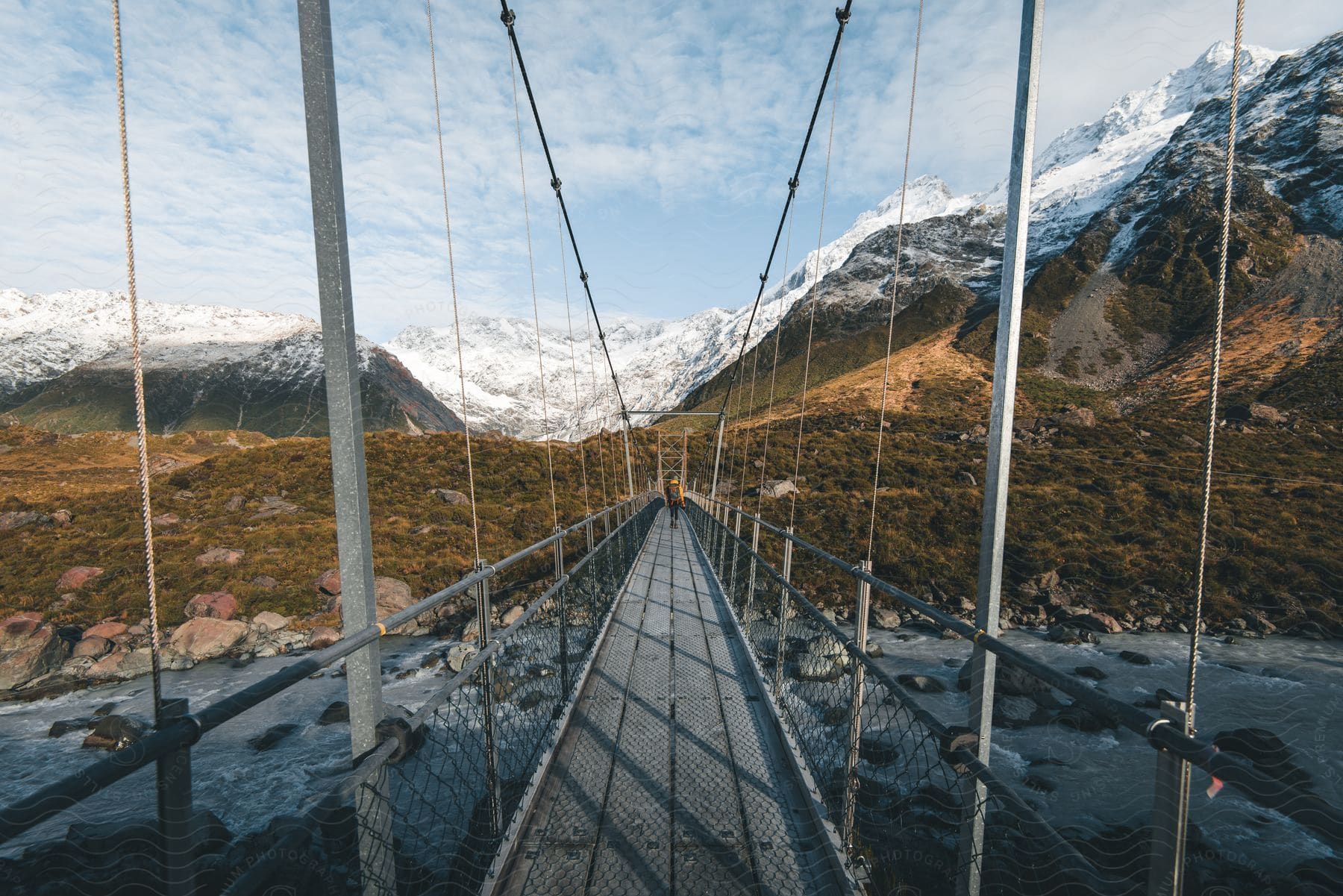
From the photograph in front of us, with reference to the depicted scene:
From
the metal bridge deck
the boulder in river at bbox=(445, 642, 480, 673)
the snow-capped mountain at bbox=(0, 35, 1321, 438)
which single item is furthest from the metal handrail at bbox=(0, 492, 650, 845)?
the snow-capped mountain at bbox=(0, 35, 1321, 438)

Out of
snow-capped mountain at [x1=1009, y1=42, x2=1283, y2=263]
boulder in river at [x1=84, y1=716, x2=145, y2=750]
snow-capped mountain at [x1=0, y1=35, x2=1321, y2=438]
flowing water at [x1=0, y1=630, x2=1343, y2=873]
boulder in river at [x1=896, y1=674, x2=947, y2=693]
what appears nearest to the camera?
flowing water at [x1=0, y1=630, x2=1343, y2=873]

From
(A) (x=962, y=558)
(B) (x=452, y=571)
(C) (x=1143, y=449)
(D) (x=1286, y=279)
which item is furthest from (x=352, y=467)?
(D) (x=1286, y=279)

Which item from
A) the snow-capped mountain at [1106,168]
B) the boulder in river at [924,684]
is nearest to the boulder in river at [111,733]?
the boulder in river at [924,684]

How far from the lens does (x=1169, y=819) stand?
4.36 feet

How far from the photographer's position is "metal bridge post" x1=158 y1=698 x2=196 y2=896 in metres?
1.23

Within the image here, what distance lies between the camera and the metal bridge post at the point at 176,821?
123 centimetres

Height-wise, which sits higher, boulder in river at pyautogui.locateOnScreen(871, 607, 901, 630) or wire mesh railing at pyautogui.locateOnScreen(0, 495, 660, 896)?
wire mesh railing at pyautogui.locateOnScreen(0, 495, 660, 896)

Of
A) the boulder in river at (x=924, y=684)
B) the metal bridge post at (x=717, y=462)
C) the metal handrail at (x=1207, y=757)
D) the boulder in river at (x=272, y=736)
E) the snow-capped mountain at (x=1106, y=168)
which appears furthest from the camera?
the snow-capped mountain at (x=1106, y=168)

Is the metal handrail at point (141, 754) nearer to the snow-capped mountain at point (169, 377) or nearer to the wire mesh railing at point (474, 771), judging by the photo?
the wire mesh railing at point (474, 771)

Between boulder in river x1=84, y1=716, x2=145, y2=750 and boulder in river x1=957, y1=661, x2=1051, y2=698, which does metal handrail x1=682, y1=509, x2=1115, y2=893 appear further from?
boulder in river x1=84, y1=716, x2=145, y2=750

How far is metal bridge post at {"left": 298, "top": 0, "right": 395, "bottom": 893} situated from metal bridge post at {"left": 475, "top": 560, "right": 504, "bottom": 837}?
59cm

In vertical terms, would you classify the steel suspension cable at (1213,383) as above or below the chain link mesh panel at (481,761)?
above

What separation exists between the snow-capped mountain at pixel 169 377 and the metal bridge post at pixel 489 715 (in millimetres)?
83820

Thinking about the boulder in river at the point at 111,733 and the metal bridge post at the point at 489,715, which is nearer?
the metal bridge post at the point at 489,715
